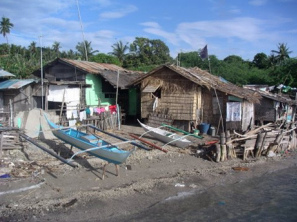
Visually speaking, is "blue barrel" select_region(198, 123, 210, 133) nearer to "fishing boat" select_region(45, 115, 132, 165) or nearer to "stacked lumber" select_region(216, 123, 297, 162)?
"stacked lumber" select_region(216, 123, 297, 162)

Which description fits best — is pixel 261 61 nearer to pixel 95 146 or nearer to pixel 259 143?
pixel 259 143

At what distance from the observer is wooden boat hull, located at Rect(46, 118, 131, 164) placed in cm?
984

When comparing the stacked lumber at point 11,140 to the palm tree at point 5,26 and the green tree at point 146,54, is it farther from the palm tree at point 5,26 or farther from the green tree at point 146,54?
the palm tree at point 5,26

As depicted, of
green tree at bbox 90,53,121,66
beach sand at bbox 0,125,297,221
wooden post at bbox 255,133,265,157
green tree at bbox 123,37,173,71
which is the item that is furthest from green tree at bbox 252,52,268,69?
wooden post at bbox 255,133,265,157

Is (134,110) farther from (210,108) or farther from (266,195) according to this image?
(266,195)

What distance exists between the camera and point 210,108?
17.2 m

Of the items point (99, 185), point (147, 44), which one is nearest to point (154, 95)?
point (99, 185)

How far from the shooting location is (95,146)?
10617mm

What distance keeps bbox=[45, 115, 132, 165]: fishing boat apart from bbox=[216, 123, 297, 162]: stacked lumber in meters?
4.66

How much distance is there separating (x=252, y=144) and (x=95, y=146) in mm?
7237

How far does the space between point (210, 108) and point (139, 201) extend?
31.4 feet

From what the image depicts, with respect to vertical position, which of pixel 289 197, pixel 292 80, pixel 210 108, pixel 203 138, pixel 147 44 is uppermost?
pixel 147 44

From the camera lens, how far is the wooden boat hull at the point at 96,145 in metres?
9.84

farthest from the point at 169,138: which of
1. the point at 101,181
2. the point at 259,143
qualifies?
the point at 101,181
